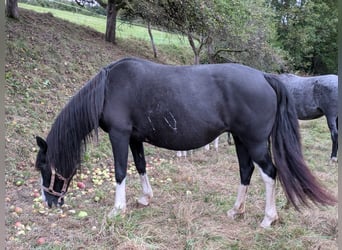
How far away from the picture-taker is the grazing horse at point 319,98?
16.5ft

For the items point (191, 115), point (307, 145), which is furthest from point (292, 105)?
point (307, 145)

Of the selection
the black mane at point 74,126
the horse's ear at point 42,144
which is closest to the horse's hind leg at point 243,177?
the black mane at point 74,126

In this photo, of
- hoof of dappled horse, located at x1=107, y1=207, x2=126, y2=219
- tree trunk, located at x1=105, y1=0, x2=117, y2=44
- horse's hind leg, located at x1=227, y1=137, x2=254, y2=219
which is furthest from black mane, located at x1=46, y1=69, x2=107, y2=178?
tree trunk, located at x1=105, y1=0, x2=117, y2=44

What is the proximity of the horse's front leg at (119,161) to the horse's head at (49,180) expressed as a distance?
457 mm

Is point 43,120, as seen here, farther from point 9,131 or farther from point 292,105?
point 292,105

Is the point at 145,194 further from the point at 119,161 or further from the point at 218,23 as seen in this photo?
the point at 218,23

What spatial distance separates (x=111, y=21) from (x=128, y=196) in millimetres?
7156

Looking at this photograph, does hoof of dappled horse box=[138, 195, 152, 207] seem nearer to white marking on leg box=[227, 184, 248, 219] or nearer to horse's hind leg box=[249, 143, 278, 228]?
white marking on leg box=[227, 184, 248, 219]

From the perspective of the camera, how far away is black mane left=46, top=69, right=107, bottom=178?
284 centimetres

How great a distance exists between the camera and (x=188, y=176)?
4.07m

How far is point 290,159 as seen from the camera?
2.77 meters

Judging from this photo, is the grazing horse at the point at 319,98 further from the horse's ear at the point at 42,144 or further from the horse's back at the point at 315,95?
the horse's ear at the point at 42,144

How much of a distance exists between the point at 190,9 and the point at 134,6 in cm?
164

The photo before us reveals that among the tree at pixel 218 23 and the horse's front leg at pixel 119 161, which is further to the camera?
the tree at pixel 218 23
